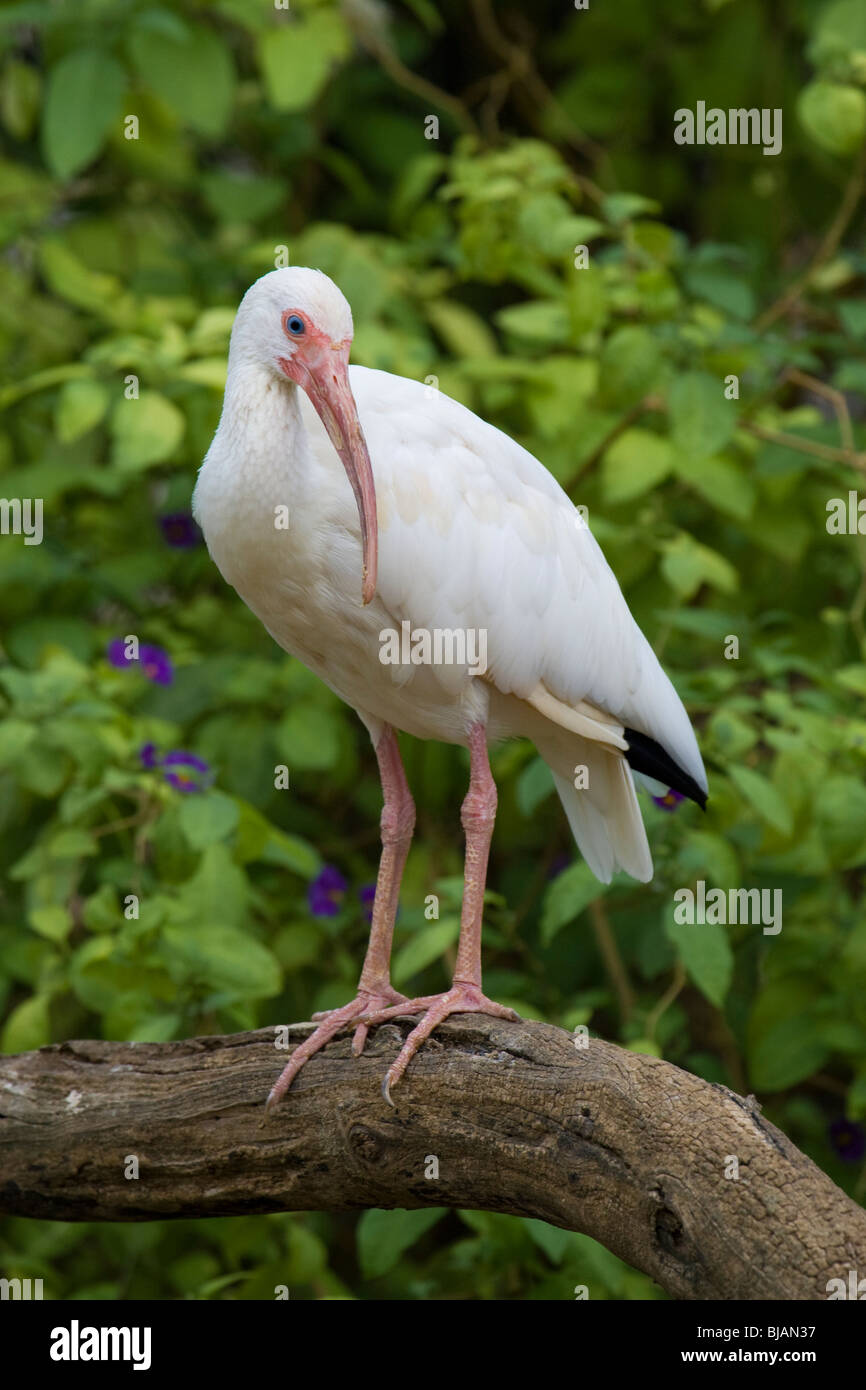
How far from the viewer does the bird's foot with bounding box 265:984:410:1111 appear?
3152mm

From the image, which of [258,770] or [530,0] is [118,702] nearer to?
[258,770]

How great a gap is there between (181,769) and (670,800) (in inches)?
46.5

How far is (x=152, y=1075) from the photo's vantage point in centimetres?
329

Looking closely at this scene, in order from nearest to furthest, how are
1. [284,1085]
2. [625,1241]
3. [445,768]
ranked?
1. [625,1241]
2. [284,1085]
3. [445,768]

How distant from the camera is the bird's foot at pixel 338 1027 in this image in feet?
10.3

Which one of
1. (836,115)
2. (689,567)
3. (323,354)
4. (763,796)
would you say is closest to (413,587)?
(323,354)

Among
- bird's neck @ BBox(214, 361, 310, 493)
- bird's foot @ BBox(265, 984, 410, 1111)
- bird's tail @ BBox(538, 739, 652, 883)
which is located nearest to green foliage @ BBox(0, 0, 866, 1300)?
bird's tail @ BBox(538, 739, 652, 883)

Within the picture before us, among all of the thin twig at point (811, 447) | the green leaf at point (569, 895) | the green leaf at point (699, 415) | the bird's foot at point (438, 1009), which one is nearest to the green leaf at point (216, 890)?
the bird's foot at point (438, 1009)

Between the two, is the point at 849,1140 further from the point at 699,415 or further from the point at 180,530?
the point at 180,530

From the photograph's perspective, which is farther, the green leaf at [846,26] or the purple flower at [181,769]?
the green leaf at [846,26]

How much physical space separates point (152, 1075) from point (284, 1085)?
1.03 feet

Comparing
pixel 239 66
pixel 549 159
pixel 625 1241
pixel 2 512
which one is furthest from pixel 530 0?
pixel 625 1241

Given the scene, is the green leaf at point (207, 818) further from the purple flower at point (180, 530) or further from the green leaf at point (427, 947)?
the purple flower at point (180, 530)

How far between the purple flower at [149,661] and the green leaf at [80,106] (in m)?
1.53
